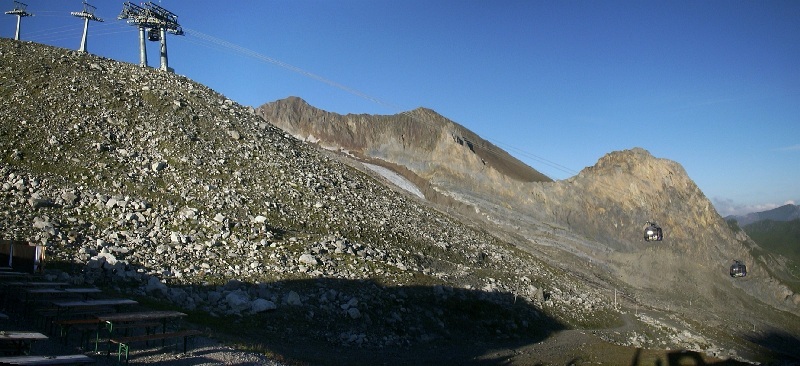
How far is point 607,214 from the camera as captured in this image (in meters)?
110

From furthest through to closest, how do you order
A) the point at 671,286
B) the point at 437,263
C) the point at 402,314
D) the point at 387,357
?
the point at 671,286 < the point at 437,263 < the point at 402,314 < the point at 387,357

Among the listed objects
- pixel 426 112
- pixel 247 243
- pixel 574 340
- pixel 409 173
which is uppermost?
pixel 426 112

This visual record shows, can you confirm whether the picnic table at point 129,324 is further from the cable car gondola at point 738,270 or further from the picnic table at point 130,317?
the cable car gondola at point 738,270

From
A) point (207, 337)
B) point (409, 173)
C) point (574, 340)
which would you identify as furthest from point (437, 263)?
point (409, 173)

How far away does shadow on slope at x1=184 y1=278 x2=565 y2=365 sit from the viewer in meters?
26.0

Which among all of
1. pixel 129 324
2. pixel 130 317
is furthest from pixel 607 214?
pixel 130 317

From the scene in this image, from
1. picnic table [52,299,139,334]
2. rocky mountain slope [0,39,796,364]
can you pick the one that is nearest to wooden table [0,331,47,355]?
picnic table [52,299,139,334]

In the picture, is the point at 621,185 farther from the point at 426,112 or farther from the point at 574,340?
the point at 574,340

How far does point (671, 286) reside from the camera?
96312 millimetres

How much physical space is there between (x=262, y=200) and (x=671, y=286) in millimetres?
79643

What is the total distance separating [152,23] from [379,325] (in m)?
44.7

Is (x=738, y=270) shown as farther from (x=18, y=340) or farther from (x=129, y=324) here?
(x=18, y=340)

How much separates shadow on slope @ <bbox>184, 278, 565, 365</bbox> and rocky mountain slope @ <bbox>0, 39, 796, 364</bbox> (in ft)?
0.42

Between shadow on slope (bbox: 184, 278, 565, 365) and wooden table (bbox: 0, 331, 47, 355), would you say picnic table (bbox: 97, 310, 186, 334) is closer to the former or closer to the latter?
wooden table (bbox: 0, 331, 47, 355)
